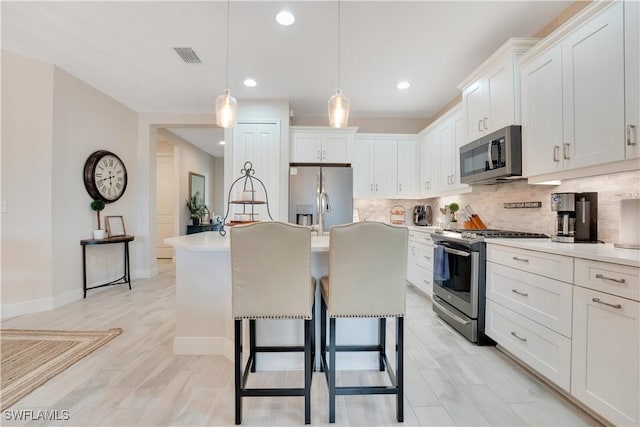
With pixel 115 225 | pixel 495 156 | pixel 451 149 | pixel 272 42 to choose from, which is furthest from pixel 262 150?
pixel 495 156

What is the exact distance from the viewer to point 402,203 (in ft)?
16.7

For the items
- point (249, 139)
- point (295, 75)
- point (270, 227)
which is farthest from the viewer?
point (249, 139)

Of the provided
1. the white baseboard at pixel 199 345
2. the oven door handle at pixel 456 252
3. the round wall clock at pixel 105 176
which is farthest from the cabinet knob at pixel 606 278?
the round wall clock at pixel 105 176

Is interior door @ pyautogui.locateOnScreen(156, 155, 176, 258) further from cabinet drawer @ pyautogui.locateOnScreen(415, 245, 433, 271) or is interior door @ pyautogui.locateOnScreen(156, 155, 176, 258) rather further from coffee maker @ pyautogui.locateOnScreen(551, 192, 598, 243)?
coffee maker @ pyautogui.locateOnScreen(551, 192, 598, 243)

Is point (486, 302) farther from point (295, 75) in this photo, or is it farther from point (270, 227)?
point (295, 75)

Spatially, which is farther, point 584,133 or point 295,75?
point 295,75

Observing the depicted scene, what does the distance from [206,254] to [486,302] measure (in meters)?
2.32

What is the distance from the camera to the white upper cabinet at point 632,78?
1.60m

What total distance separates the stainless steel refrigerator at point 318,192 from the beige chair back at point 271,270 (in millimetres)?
2681

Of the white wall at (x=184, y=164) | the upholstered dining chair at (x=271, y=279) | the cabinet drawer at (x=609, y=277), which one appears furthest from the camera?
the white wall at (x=184, y=164)

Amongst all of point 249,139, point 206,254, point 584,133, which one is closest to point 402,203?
point 249,139

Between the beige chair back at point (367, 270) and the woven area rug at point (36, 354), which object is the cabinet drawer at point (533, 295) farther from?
the woven area rug at point (36, 354)

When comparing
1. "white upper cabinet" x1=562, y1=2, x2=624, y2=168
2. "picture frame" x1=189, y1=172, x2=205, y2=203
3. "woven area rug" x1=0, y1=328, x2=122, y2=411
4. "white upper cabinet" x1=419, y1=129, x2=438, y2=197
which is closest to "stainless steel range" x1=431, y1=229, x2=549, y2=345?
"white upper cabinet" x1=562, y1=2, x2=624, y2=168

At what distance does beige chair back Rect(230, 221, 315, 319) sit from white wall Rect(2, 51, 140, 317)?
3.14 m
